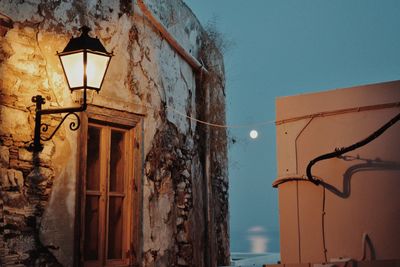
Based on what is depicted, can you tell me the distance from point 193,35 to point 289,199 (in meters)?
2.50

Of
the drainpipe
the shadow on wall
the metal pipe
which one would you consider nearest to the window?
the drainpipe

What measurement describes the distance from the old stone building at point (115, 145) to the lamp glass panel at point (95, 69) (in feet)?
1.61

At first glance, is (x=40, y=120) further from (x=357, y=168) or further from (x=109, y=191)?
(x=357, y=168)

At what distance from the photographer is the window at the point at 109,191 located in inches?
179

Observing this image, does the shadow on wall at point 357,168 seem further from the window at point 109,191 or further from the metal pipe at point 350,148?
the window at point 109,191

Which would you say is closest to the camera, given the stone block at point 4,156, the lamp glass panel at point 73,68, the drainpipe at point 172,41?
the stone block at point 4,156

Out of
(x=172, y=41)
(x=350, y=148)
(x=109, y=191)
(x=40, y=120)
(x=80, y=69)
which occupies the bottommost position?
(x=109, y=191)

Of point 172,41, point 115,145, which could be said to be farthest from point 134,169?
point 172,41

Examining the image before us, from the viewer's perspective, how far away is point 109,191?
15.8 ft

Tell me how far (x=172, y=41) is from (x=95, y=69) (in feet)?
6.42

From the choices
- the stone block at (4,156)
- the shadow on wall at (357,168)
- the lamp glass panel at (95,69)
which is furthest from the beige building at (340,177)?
the stone block at (4,156)

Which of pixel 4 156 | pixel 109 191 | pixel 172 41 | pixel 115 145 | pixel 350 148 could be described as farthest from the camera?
pixel 172 41

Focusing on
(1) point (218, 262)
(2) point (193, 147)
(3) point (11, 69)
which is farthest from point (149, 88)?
(1) point (218, 262)

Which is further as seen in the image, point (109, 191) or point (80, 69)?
point (109, 191)
